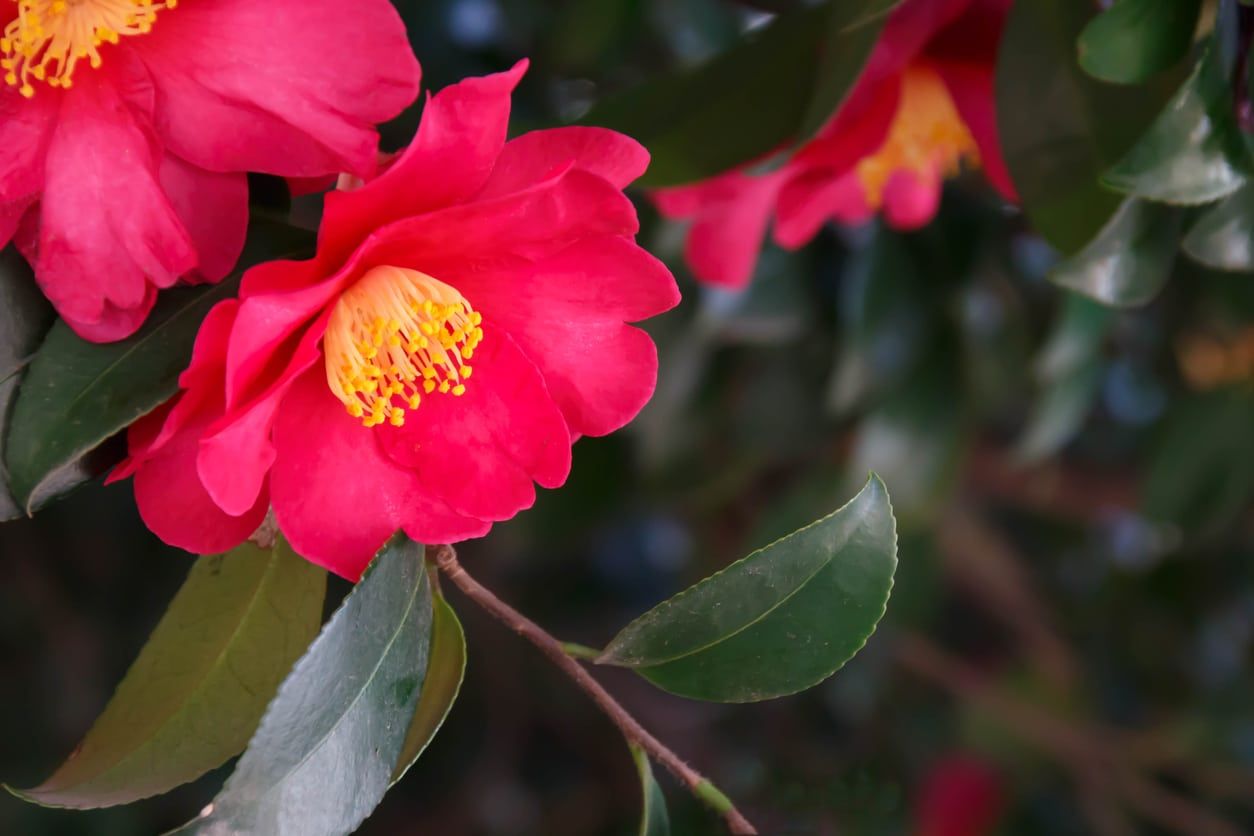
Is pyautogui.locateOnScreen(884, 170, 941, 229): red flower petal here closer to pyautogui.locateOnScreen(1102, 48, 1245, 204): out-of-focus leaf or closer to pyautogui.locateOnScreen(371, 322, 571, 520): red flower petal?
pyautogui.locateOnScreen(1102, 48, 1245, 204): out-of-focus leaf

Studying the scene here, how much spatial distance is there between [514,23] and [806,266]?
1.54 feet

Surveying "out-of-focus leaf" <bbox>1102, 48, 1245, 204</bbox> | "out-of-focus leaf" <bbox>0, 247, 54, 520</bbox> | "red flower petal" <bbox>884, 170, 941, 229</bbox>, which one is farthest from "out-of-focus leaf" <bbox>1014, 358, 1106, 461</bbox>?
"out-of-focus leaf" <bbox>0, 247, 54, 520</bbox>

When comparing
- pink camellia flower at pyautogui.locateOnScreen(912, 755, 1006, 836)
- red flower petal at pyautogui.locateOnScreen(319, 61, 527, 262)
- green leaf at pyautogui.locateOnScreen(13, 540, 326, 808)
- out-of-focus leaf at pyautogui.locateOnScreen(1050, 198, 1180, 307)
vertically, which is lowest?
pink camellia flower at pyautogui.locateOnScreen(912, 755, 1006, 836)

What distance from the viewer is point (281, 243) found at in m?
0.51

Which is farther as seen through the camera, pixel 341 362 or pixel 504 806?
pixel 504 806

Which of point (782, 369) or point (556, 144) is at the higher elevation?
point (556, 144)

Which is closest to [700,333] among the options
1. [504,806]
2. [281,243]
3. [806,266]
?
[806,266]

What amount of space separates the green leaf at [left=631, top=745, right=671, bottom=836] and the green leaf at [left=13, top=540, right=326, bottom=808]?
0.53 feet

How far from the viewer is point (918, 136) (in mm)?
812

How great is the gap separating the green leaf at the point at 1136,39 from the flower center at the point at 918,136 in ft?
0.64

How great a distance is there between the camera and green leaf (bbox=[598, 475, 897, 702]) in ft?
1.64

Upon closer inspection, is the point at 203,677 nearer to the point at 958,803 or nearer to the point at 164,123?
the point at 164,123

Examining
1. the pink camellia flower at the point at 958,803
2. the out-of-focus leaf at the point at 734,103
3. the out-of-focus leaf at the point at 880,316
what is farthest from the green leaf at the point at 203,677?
the pink camellia flower at the point at 958,803

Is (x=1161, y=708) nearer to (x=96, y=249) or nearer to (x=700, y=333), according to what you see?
(x=700, y=333)
